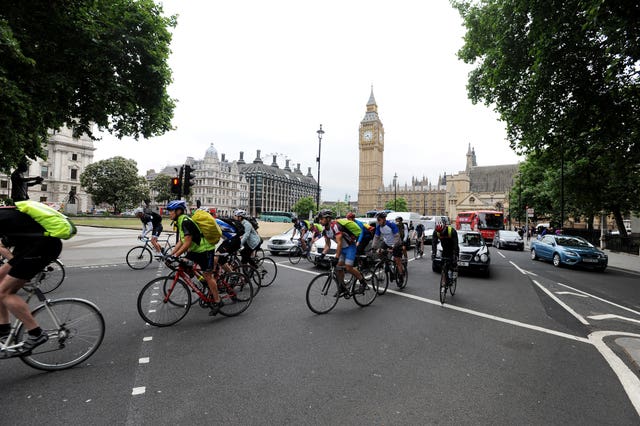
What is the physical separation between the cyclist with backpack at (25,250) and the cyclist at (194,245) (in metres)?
1.64

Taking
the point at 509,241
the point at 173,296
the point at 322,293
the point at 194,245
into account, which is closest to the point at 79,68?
the point at 194,245

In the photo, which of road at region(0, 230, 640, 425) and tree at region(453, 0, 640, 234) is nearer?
road at region(0, 230, 640, 425)

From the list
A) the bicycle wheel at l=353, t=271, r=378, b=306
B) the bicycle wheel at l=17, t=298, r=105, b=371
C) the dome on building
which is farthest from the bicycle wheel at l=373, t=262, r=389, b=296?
the dome on building

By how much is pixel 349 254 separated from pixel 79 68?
11.6 m

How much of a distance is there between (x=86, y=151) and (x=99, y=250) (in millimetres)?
62648

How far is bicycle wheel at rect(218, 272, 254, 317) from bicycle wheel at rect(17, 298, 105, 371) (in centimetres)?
210

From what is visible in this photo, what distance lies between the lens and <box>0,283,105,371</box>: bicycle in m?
3.46

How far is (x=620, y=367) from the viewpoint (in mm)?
3969

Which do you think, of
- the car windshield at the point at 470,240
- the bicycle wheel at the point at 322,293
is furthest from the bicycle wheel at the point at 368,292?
the car windshield at the point at 470,240

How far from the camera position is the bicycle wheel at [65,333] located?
358 cm

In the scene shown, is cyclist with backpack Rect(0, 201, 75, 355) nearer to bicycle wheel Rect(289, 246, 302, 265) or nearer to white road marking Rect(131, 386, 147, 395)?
white road marking Rect(131, 386, 147, 395)

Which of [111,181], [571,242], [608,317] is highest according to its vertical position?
[111,181]

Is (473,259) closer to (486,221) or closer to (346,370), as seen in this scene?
(346,370)

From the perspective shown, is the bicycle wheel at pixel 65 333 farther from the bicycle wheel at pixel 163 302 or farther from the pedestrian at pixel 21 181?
the pedestrian at pixel 21 181
